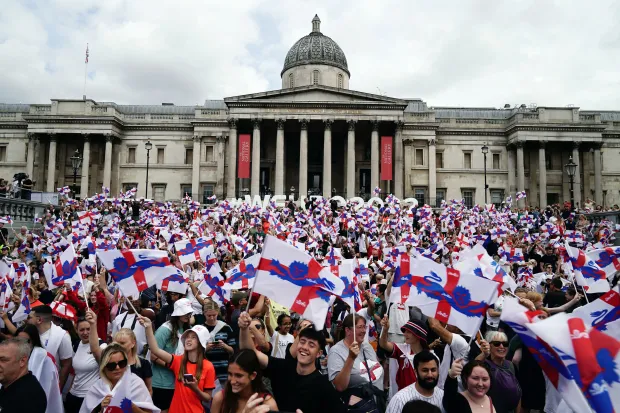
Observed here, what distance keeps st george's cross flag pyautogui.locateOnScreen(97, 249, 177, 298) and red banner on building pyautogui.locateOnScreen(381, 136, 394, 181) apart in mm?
38657

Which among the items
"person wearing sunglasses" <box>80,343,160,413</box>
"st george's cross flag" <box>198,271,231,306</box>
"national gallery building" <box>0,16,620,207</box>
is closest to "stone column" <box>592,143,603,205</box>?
"national gallery building" <box>0,16,620,207</box>

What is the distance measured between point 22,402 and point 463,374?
389 centimetres

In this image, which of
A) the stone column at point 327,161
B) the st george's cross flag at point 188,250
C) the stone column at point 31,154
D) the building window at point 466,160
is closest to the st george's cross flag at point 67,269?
the st george's cross flag at point 188,250

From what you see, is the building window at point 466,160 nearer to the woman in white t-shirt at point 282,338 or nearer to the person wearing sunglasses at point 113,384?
the woman in white t-shirt at point 282,338

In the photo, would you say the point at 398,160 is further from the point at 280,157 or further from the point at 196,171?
the point at 196,171

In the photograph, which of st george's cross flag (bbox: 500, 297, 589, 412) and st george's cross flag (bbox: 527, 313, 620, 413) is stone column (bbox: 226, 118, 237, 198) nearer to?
st george's cross flag (bbox: 500, 297, 589, 412)

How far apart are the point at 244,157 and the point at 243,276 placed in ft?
121

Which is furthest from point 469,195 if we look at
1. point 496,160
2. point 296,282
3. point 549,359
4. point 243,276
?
point 549,359

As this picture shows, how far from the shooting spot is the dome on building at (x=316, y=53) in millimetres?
53375

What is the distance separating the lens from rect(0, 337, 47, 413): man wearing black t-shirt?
4211mm

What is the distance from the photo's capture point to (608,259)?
9.94 meters

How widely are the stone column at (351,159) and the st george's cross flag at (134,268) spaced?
37622 millimetres

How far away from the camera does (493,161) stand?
5119 cm

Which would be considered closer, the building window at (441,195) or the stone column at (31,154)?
the stone column at (31,154)
